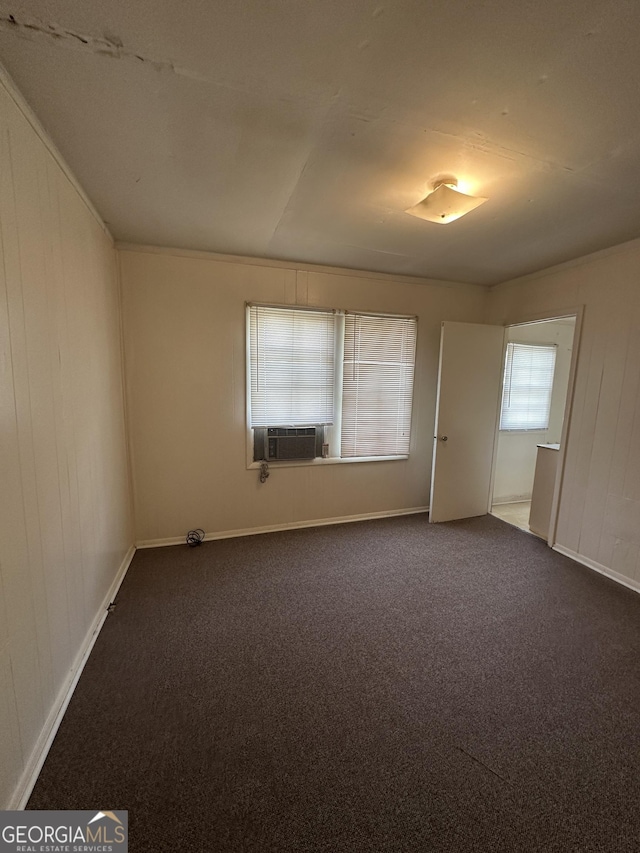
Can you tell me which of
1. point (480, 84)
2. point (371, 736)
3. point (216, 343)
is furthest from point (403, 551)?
point (480, 84)

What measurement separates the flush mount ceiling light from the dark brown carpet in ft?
7.80

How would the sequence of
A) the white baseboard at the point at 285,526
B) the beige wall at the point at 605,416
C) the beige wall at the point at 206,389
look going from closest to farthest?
1. the beige wall at the point at 605,416
2. the beige wall at the point at 206,389
3. the white baseboard at the point at 285,526

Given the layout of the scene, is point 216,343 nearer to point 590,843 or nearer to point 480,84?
point 480,84

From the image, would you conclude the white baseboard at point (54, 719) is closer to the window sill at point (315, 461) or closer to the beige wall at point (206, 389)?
the beige wall at point (206, 389)

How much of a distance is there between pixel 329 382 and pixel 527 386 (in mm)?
2623

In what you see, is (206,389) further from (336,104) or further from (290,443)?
(336,104)

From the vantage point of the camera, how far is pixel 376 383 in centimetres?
349

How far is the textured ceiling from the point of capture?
39.6 inches

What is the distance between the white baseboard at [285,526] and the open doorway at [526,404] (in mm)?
1200

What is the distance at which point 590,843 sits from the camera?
1103mm

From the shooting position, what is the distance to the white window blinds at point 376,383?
339 cm

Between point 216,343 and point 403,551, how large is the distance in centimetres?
244

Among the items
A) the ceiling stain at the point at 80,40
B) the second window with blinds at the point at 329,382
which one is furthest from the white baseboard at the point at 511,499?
the ceiling stain at the point at 80,40
